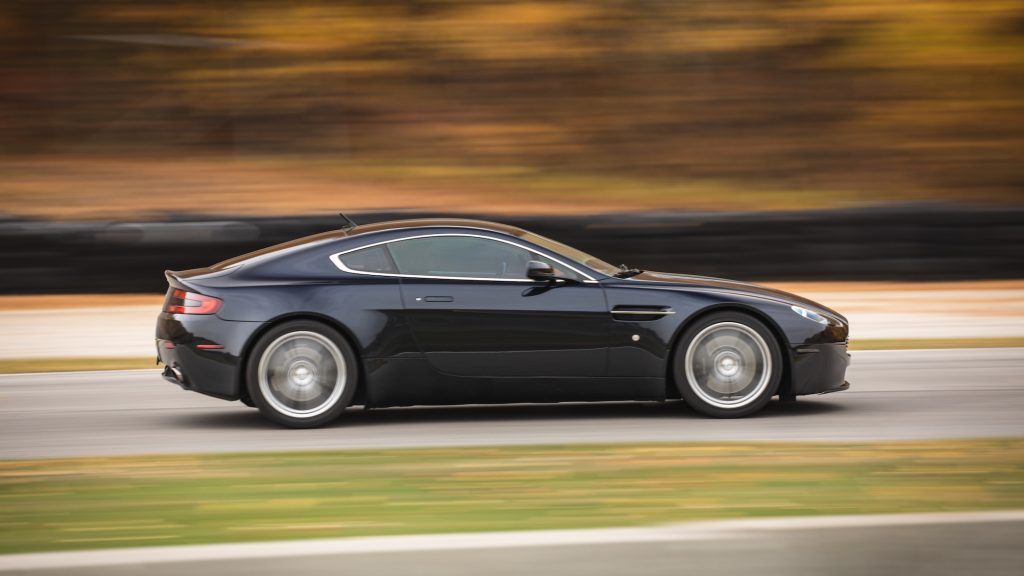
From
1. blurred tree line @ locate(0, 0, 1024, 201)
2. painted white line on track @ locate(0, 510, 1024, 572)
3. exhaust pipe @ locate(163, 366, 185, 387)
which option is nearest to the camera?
painted white line on track @ locate(0, 510, 1024, 572)

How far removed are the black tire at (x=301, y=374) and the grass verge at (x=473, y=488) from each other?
2.96ft

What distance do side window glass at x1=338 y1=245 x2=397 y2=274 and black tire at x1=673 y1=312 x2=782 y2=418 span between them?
1.84m

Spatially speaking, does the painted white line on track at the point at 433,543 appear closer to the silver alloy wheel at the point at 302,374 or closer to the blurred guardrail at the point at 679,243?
the silver alloy wheel at the point at 302,374

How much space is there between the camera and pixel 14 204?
20234 millimetres

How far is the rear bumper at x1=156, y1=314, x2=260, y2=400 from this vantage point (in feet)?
23.7

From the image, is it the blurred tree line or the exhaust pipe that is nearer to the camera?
the exhaust pipe

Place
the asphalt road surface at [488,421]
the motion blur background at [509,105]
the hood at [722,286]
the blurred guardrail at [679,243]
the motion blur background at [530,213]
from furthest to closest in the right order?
the motion blur background at [509,105], the blurred guardrail at [679,243], the hood at [722,286], the asphalt road surface at [488,421], the motion blur background at [530,213]

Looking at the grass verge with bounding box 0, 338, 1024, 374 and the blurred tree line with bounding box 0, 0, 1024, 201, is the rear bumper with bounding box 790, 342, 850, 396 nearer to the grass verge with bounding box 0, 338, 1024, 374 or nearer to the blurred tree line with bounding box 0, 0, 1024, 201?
the grass verge with bounding box 0, 338, 1024, 374

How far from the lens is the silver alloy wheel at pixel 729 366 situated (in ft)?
24.4

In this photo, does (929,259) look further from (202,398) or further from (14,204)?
(14,204)

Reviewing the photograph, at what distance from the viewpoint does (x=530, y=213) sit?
2030 centimetres

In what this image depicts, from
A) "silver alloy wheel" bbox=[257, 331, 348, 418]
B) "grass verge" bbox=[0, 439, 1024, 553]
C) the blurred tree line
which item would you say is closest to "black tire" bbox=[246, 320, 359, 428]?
"silver alloy wheel" bbox=[257, 331, 348, 418]

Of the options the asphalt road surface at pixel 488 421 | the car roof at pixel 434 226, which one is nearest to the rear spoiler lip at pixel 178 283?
the asphalt road surface at pixel 488 421

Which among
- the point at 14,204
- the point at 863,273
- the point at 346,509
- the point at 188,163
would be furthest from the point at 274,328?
the point at 188,163
